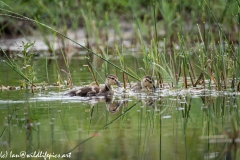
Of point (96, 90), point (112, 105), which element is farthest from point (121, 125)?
point (96, 90)

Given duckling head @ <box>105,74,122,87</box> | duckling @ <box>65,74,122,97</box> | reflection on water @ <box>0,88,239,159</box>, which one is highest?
duckling head @ <box>105,74,122,87</box>

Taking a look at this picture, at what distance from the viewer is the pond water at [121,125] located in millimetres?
4906

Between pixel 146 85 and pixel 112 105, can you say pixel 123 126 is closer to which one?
pixel 112 105

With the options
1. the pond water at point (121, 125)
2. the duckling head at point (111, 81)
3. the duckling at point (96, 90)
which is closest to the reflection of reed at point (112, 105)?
the pond water at point (121, 125)

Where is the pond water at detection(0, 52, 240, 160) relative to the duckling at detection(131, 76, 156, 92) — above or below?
below

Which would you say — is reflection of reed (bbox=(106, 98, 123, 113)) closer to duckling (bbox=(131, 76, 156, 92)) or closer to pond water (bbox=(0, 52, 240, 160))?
pond water (bbox=(0, 52, 240, 160))

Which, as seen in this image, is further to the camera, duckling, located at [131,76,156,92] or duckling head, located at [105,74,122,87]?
duckling head, located at [105,74,122,87]

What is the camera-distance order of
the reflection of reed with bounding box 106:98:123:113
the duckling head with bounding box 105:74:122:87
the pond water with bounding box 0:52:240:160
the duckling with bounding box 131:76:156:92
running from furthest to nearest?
the duckling head with bounding box 105:74:122:87 → the duckling with bounding box 131:76:156:92 → the reflection of reed with bounding box 106:98:123:113 → the pond water with bounding box 0:52:240:160

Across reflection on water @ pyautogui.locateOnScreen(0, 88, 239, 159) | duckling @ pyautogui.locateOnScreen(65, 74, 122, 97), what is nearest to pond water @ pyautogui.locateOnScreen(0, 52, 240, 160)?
reflection on water @ pyautogui.locateOnScreen(0, 88, 239, 159)

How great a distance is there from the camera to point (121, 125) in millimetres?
5977

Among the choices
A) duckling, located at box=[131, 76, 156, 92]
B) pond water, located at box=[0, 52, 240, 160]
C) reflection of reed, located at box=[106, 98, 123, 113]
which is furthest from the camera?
duckling, located at box=[131, 76, 156, 92]

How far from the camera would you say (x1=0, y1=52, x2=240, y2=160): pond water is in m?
4.91

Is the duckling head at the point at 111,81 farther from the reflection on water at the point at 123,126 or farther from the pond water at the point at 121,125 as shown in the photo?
the reflection on water at the point at 123,126

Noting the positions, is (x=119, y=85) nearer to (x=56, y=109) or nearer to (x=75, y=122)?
(x=56, y=109)
